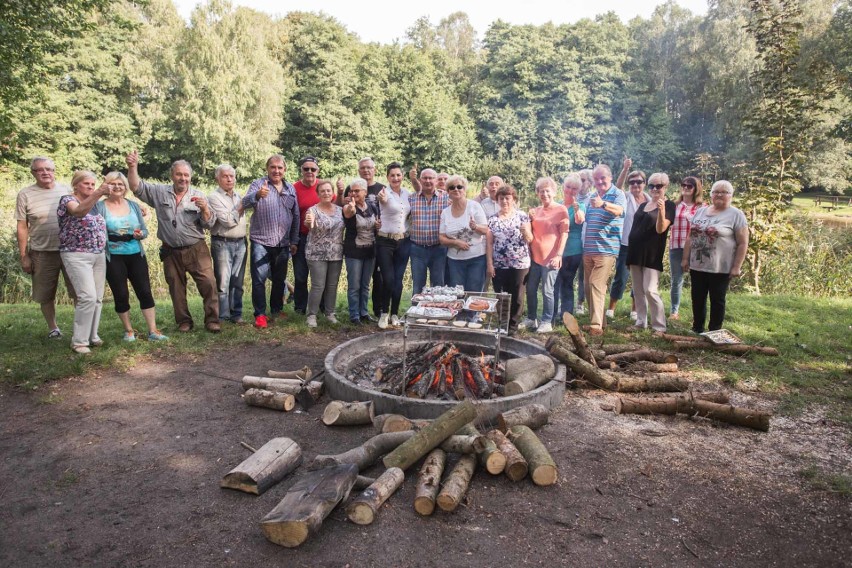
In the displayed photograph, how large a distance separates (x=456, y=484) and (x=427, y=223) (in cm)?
398

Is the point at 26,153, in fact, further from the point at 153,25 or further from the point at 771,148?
the point at 771,148

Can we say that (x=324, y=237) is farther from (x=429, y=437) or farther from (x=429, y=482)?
(x=429, y=482)

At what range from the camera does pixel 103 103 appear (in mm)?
25672

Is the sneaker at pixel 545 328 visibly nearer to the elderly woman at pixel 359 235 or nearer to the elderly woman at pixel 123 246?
the elderly woman at pixel 359 235


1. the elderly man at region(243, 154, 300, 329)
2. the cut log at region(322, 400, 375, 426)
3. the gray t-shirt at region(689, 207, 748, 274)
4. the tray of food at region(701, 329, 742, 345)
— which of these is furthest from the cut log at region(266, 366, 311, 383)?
the gray t-shirt at region(689, 207, 748, 274)

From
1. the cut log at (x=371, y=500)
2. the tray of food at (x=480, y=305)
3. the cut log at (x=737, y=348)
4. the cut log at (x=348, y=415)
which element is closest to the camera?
the cut log at (x=371, y=500)

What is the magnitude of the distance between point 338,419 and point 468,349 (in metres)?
2.21

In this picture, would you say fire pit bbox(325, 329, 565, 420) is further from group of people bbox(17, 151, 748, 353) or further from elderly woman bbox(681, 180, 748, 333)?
elderly woman bbox(681, 180, 748, 333)

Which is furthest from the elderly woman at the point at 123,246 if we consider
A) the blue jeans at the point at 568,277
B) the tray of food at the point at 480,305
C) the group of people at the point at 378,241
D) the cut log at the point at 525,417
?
the blue jeans at the point at 568,277

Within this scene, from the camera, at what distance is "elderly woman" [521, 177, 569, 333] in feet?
20.4

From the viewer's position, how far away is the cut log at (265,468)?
317 cm

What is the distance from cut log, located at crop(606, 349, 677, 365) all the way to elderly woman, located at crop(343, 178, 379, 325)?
10.6 ft

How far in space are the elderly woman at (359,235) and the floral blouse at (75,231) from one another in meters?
2.75

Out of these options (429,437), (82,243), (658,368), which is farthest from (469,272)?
(82,243)
